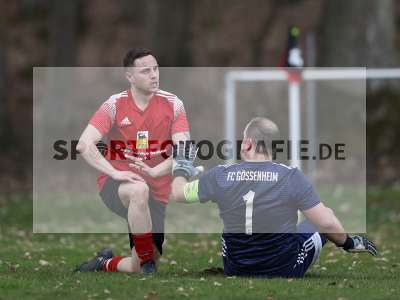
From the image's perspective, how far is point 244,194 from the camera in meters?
8.57

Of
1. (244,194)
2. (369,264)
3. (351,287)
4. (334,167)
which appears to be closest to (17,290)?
(244,194)

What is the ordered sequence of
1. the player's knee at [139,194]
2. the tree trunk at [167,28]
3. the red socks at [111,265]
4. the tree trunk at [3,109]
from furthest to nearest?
the tree trunk at [167,28] → the tree trunk at [3,109] → the red socks at [111,265] → the player's knee at [139,194]

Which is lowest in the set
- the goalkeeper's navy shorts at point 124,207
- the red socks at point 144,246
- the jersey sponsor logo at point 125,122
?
the red socks at point 144,246

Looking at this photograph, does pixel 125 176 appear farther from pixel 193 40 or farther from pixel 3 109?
pixel 193 40

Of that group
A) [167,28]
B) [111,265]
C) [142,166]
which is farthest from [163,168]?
[167,28]

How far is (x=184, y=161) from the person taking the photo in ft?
28.2

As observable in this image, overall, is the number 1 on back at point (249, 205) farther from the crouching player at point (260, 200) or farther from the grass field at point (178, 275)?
the grass field at point (178, 275)

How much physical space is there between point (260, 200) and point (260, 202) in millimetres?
16

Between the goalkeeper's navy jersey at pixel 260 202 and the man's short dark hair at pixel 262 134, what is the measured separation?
0.40 ft

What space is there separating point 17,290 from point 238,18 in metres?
23.5

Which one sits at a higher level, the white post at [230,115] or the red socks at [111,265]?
the white post at [230,115]

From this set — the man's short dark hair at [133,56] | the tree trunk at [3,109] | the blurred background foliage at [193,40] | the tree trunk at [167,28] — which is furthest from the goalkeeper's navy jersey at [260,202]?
the tree trunk at [167,28]

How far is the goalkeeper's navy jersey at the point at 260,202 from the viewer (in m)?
8.49

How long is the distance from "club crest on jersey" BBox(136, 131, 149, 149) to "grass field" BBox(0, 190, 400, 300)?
1.13 metres
